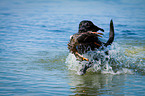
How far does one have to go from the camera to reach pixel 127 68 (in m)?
8.15

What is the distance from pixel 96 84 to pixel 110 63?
59.3 inches

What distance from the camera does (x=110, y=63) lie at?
8234 millimetres

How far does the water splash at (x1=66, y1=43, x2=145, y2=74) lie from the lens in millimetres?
7681

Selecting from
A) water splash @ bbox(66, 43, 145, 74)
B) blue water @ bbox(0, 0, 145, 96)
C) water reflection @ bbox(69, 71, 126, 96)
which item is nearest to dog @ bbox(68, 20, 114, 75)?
water splash @ bbox(66, 43, 145, 74)

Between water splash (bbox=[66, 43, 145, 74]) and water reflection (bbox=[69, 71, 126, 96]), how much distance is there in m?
0.32

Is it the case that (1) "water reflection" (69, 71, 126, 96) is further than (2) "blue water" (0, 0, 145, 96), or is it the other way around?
(2) "blue water" (0, 0, 145, 96)

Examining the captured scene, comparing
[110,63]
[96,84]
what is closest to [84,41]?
[96,84]

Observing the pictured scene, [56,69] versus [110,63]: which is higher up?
[110,63]

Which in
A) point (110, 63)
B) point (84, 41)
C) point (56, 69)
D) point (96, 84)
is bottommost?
point (96, 84)

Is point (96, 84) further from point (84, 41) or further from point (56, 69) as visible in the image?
point (56, 69)

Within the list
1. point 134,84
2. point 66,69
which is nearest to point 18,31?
point 66,69

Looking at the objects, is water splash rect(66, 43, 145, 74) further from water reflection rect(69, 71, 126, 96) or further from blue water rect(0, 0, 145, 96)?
water reflection rect(69, 71, 126, 96)

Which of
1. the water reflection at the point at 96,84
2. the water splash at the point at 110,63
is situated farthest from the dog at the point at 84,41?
the water reflection at the point at 96,84

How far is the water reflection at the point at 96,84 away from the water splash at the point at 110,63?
0.32 meters
